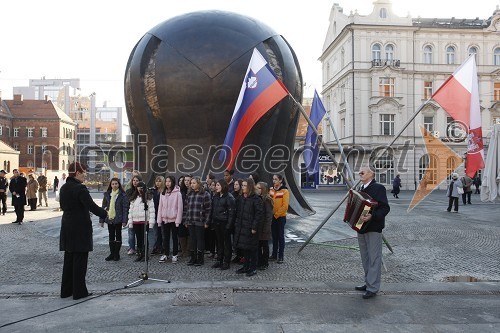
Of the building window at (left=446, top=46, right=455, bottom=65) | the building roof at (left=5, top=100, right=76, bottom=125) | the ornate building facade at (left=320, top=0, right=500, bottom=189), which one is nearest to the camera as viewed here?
the ornate building facade at (left=320, top=0, right=500, bottom=189)

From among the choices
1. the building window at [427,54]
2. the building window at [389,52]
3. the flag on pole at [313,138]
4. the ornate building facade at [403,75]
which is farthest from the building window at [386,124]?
the flag on pole at [313,138]

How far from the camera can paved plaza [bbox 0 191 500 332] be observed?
488 centimetres

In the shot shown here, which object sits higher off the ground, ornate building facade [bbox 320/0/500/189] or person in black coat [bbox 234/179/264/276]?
ornate building facade [bbox 320/0/500/189]

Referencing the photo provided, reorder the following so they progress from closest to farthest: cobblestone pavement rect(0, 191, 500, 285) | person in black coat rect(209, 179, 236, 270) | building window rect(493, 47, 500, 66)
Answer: cobblestone pavement rect(0, 191, 500, 285) < person in black coat rect(209, 179, 236, 270) < building window rect(493, 47, 500, 66)

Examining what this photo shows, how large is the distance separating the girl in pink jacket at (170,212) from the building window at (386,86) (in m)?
40.0

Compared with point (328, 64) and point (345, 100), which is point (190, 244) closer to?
point (345, 100)

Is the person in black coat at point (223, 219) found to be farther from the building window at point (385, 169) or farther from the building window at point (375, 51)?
the building window at point (375, 51)

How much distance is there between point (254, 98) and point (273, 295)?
4051 millimetres

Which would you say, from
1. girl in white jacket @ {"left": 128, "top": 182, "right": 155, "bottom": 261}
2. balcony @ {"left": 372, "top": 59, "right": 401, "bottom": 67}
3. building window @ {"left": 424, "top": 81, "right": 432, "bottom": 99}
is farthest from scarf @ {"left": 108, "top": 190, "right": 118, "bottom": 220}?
building window @ {"left": 424, "top": 81, "right": 432, "bottom": 99}

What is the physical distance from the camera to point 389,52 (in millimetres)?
45000

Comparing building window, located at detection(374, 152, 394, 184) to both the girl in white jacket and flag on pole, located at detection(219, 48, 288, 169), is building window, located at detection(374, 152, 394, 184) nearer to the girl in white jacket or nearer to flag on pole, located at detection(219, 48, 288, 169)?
flag on pole, located at detection(219, 48, 288, 169)

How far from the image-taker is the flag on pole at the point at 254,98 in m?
8.60

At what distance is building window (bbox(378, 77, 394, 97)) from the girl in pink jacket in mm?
39984

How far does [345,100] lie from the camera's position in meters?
46.4
